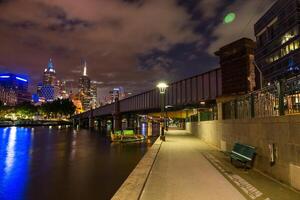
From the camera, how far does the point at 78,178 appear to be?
17500mm

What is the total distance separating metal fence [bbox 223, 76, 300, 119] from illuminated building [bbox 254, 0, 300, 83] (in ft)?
206

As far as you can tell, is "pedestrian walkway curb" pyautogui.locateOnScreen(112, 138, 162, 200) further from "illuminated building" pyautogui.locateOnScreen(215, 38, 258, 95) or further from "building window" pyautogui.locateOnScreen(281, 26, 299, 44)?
"building window" pyautogui.locateOnScreen(281, 26, 299, 44)

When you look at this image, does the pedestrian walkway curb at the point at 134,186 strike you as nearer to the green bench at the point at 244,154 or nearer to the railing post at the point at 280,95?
the green bench at the point at 244,154

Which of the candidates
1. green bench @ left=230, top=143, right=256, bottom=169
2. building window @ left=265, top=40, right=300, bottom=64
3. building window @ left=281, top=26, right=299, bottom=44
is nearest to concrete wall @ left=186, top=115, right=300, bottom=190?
green bench @ left=230, top=143, right=256, bottom=169

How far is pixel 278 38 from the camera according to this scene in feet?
294

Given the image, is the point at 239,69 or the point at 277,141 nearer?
the point at 277,141

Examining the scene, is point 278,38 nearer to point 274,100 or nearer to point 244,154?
point 244,154

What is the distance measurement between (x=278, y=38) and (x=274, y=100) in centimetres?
8497

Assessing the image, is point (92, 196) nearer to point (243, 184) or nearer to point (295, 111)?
point (243, 184)

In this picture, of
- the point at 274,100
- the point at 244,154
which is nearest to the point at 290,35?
the point at 244,154

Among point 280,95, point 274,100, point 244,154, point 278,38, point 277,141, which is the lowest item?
point 244,154

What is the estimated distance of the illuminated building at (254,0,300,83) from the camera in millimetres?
80500

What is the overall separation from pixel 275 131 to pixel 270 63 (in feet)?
295

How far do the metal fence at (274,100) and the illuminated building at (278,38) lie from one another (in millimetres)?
62792
